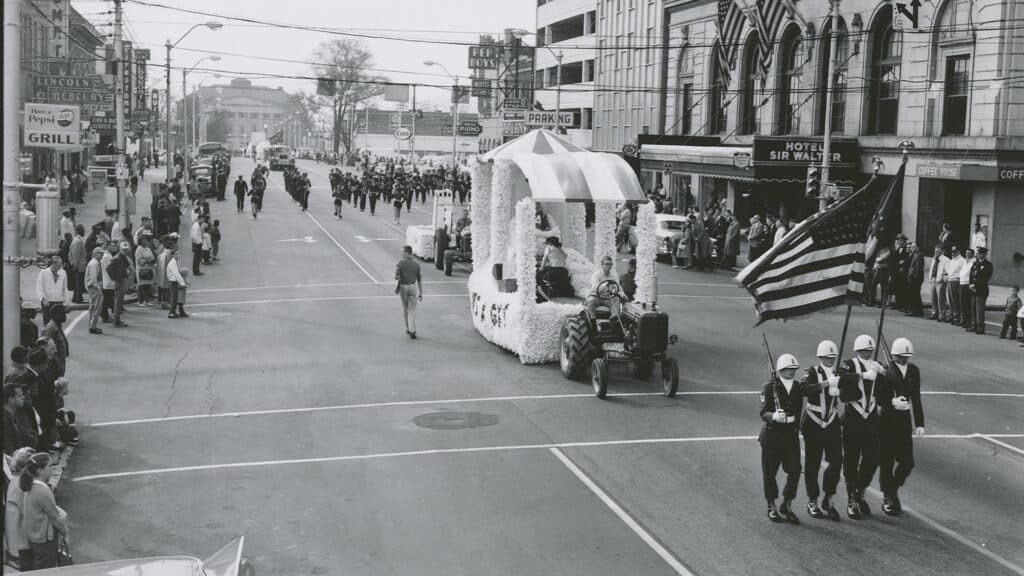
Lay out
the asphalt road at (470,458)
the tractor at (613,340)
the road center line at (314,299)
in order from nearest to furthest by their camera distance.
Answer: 1. the asphalt road at (470,458)
2. the tractor at (613,340)
3. the road center line at (314,299)

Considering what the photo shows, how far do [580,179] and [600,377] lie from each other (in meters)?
4.50

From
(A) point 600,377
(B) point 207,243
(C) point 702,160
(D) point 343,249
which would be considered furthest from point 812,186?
(A) point 600,377

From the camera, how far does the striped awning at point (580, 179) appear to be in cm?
1922

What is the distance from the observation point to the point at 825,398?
Result: 10898 millimetres

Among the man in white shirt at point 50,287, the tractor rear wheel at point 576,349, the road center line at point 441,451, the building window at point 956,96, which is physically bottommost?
the road center line at point 441,451

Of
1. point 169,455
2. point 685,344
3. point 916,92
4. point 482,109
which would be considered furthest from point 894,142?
point 482,109

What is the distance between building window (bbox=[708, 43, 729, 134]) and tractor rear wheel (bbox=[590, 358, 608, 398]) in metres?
36.3

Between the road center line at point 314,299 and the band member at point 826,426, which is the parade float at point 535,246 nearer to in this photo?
the road center line at point 314,299

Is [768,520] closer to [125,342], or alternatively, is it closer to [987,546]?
[987,546]

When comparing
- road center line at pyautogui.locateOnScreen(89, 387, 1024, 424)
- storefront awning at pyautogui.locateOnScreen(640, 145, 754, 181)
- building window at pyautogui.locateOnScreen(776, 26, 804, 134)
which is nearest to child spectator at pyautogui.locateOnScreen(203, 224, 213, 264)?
road center line at pyautogui.locateOnScreen(89, 387, 1024, 424)

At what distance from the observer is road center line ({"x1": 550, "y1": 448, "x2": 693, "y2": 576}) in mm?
9617

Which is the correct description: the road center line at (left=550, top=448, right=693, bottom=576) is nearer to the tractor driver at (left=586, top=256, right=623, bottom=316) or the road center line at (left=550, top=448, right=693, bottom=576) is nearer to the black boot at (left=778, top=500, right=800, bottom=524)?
the black boot at (left=778, top=500, right=800, bottom=524)

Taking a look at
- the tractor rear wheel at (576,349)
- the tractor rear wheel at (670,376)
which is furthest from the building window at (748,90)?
the tractor rear wheel at (670,376)

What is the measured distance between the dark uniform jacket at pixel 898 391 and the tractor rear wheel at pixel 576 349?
6.72 metres
